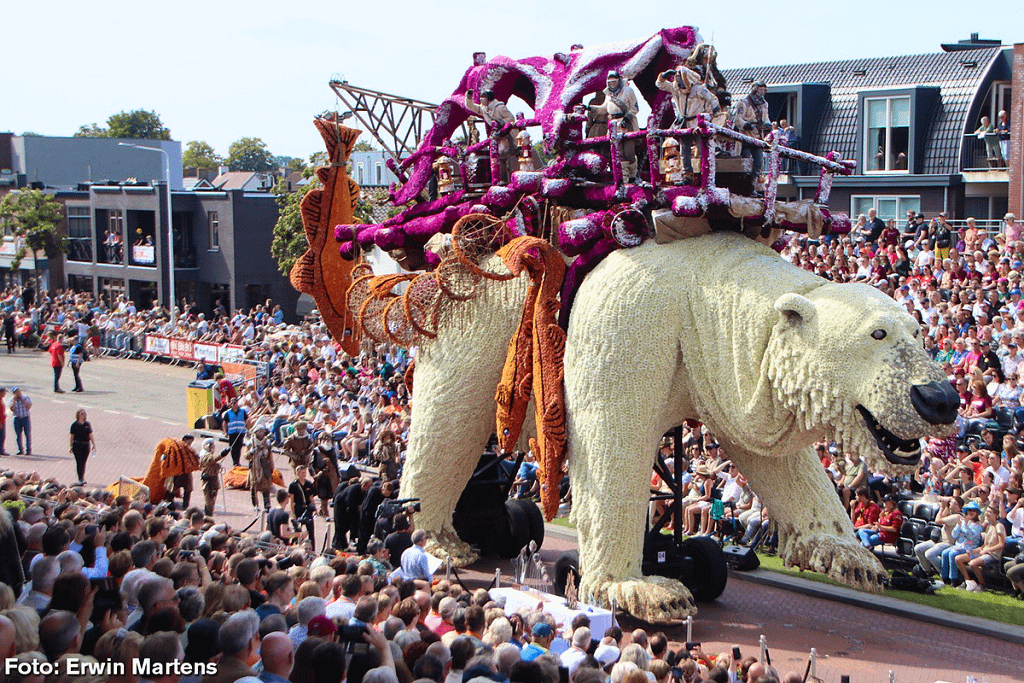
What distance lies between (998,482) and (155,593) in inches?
389

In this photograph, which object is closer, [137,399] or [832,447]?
[832,447]

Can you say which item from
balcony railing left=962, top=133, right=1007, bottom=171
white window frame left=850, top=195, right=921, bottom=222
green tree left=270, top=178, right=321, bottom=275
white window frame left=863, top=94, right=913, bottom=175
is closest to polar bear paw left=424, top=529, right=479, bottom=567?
white window frame left=850, top=195, right=921, bottom=222

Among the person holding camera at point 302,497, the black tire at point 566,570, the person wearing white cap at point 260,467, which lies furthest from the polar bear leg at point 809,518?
the person wearing white cap at point 260,467

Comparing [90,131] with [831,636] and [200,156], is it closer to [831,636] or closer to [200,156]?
[200,156]

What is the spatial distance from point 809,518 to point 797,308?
8.03 ft

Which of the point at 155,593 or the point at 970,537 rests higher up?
the point at 155,593

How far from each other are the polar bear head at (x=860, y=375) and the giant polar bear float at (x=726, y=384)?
0.01 metres

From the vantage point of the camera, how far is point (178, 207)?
1582 inches

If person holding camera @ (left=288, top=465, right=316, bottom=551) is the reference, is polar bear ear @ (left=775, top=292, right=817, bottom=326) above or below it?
above

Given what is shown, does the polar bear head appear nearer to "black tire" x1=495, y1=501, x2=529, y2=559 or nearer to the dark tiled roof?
"black tire" x1=495, y1=501, x2=529, y2=559

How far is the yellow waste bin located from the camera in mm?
23125

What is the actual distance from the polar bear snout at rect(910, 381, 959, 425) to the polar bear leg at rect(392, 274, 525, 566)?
14.7ft

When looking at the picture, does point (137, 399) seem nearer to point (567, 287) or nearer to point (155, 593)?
point (567, 287)

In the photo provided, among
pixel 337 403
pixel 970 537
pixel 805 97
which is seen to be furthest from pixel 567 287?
pixel 805 97
